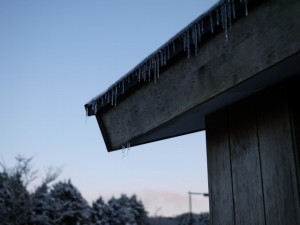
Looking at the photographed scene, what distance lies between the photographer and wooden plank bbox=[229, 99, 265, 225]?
1.75 metres

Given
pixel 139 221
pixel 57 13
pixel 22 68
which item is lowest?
pixel 139 221

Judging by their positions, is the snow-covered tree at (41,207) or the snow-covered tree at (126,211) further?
the snow-covered tree at (126,211)

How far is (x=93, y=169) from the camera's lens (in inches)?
915

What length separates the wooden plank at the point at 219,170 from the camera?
6.40ft

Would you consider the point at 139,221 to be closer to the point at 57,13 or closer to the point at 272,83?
the point at 57,13

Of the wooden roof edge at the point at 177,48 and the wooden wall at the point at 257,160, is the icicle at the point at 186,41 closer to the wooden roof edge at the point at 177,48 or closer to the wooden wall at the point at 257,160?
the wooden roof edge at the point at 177,48

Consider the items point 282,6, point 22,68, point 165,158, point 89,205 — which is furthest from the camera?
point 165,158

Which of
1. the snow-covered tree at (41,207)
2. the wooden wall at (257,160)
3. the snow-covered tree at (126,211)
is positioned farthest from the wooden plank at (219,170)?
the snow-covered tree at (126,211)

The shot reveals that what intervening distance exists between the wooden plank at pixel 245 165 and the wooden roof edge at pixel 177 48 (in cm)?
44

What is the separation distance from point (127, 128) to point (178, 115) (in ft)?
1.78

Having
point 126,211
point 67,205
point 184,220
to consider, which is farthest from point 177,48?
point 184,220

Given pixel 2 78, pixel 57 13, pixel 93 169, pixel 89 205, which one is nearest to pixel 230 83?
pixel 57 13

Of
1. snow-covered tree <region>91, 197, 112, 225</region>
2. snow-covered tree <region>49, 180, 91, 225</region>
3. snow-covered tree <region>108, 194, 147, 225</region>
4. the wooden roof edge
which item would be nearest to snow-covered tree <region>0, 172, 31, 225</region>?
snow-covered tree <region>49, 180, 91, 225</region>

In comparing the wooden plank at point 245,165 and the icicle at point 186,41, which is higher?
the icicle at point 186,41
